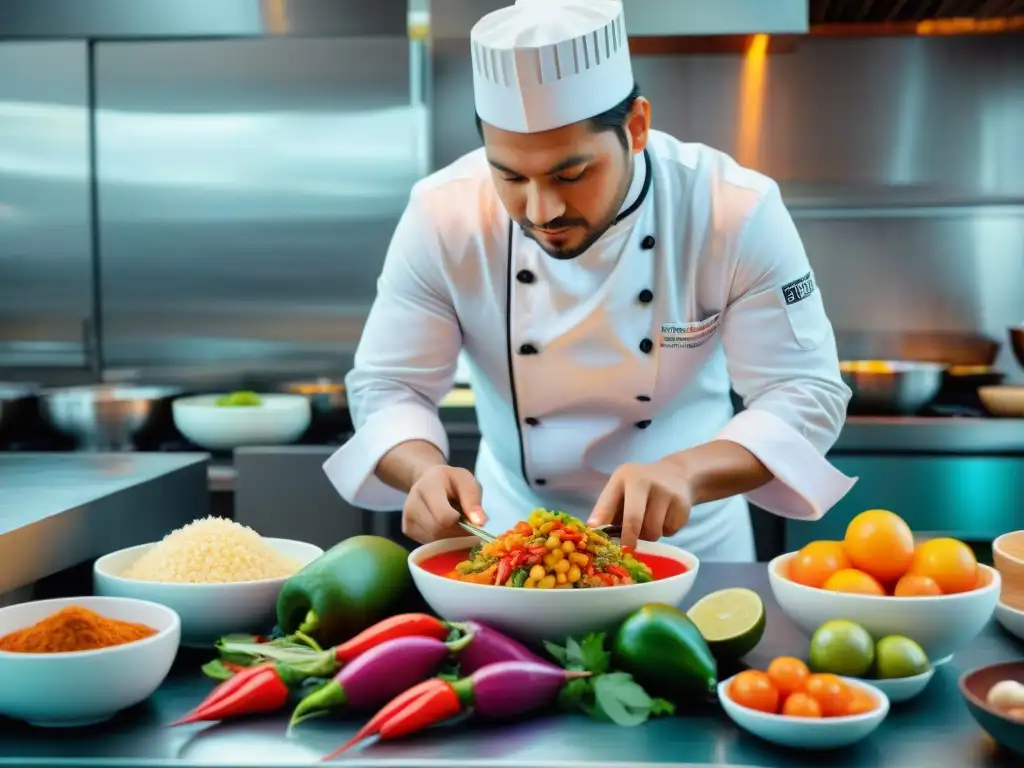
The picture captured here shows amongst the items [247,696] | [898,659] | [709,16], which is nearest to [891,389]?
[709,16]

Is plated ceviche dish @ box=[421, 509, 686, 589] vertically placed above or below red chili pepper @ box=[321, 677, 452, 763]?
above

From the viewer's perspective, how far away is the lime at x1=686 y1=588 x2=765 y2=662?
1.32 metres

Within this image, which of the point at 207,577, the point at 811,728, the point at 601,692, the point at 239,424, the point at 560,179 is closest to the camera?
the point at 811,728

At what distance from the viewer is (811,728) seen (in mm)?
1073

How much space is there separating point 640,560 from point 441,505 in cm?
30

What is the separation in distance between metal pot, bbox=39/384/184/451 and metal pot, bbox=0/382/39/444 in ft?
0.59

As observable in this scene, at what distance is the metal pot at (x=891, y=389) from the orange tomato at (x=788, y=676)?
2505 mm

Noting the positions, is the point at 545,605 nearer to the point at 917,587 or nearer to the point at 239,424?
the point at 917,587

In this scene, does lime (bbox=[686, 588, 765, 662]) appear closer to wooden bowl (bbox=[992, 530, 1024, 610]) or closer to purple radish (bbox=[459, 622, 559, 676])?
→ purple radish (bbox=[459, 622, 559, 676])


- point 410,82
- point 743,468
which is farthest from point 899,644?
point 410,82

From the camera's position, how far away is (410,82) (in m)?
3.95

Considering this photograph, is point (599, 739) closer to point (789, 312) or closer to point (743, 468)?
point (743, 468)

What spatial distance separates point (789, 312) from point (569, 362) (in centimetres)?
42

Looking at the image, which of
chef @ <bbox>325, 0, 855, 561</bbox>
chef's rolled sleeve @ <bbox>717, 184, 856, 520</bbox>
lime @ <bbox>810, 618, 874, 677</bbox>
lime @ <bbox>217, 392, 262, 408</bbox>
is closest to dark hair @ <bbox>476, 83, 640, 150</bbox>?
chef @ <bbox>325, 0, 855, 561</bbox>
